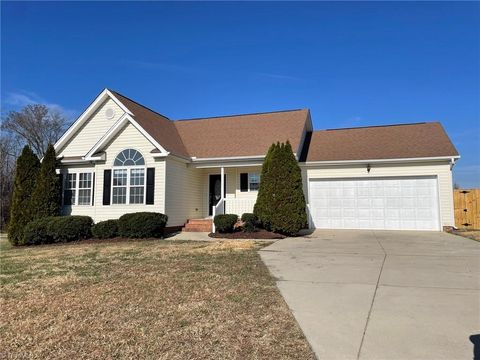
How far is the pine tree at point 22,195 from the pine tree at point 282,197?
9.86 metres

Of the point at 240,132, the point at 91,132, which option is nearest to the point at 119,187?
the point at 91,132

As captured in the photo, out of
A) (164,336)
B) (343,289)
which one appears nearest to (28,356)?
(164,336)

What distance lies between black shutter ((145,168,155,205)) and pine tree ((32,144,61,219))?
4366 millimetres

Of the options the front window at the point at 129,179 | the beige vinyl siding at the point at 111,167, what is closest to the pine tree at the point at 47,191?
the beige vinyl siding at the point at 111,167

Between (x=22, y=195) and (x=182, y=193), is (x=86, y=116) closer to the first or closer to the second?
(x=22, y=195)

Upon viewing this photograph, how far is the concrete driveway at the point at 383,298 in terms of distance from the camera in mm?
4016

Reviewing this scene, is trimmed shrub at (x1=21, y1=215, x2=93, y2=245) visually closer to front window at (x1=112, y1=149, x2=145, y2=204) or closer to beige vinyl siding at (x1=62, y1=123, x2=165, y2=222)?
beige vinyl siding at (x1=62, y1=123, x2=165, y2=222)

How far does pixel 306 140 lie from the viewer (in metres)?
Answer: 20.3

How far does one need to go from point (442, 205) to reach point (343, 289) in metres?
12.1

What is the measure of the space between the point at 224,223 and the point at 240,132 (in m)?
7.01

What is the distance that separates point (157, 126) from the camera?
62.2 feet

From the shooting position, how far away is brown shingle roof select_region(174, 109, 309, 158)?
1845 centimetres

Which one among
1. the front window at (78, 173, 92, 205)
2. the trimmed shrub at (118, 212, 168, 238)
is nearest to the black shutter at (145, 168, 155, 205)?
the trimmed shrub at (118, 212, 168, 238)

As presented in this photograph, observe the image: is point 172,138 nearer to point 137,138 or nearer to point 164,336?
point 137,138
